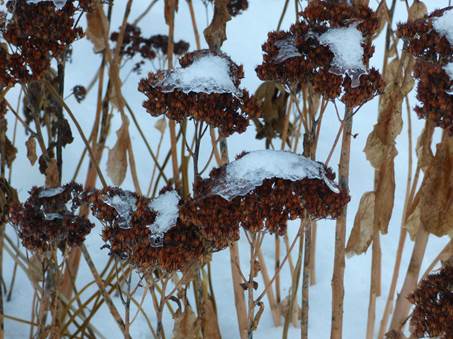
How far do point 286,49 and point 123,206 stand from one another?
0.36m

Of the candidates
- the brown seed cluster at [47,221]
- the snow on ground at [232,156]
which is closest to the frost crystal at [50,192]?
the brown seed cluster at [47,221]

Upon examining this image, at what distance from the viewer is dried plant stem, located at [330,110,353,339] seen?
113 centimetres

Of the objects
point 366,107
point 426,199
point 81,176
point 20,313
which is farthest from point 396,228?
point 426,199

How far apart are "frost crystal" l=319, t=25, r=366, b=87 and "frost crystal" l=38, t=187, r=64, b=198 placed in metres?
0.52

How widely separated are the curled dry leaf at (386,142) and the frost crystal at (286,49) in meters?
0.23

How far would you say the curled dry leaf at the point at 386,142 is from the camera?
1.17 m

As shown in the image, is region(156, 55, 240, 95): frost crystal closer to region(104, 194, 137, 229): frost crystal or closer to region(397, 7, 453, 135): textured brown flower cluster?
region(104, 194, 137, 229): frost crystal

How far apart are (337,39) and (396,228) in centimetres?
184

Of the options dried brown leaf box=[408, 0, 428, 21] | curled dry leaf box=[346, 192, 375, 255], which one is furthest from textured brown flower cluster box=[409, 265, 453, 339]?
dried brown leaf box=[408, 0, 428, 21]

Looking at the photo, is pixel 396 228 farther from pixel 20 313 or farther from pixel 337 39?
pixel 337 39

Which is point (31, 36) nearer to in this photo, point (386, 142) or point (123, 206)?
point (123, 206)

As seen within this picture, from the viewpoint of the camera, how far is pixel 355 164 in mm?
3020

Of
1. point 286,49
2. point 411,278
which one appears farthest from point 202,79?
point 411,278

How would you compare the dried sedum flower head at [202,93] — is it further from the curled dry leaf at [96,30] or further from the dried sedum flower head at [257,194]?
the curled dry leaf at [96,30]
